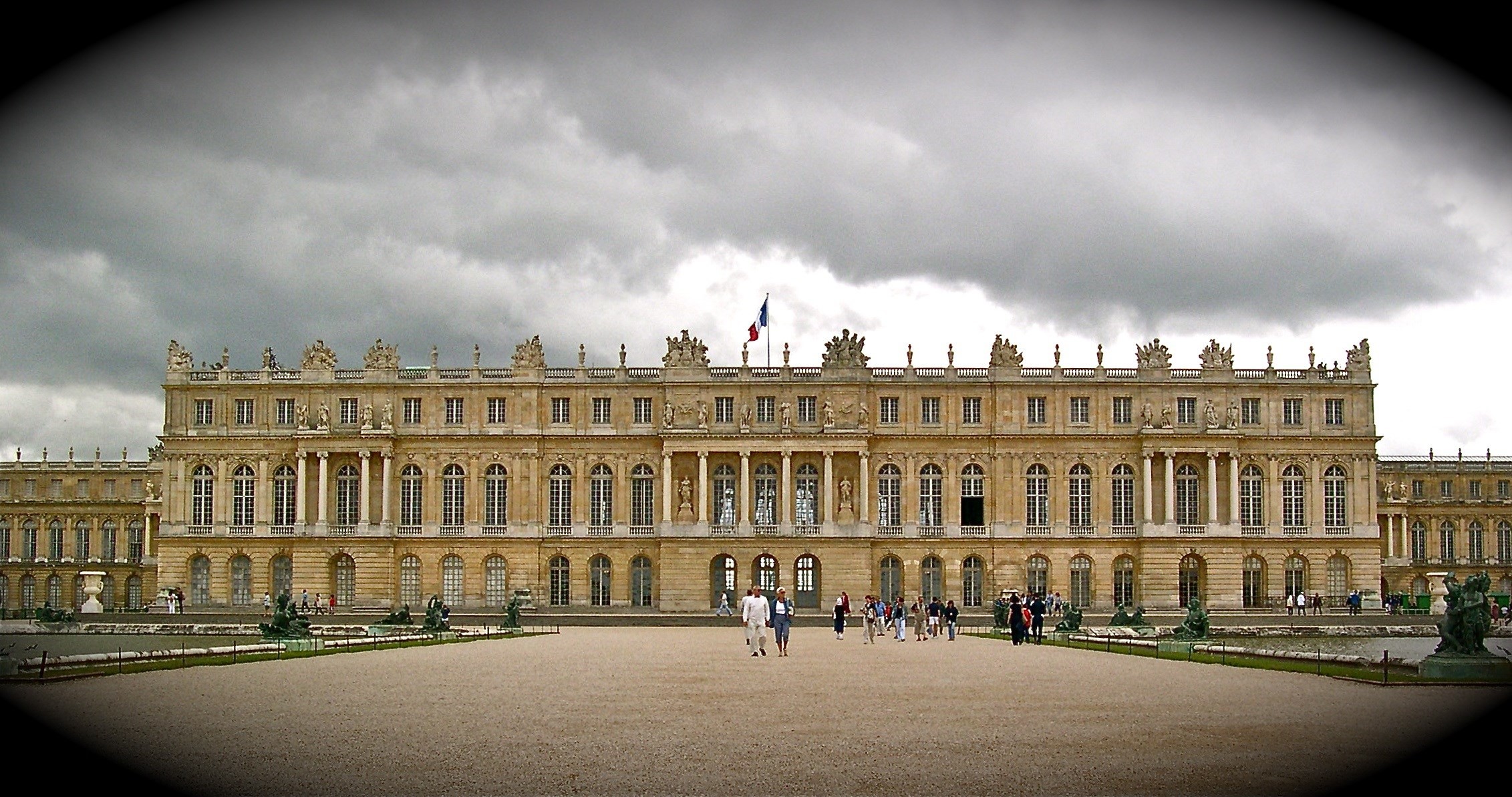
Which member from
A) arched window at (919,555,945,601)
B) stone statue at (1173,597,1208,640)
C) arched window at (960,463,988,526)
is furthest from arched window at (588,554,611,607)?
stone statue at (1173,597,1208,640)

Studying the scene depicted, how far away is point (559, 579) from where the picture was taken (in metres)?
76.4

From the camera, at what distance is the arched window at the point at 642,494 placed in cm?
7612

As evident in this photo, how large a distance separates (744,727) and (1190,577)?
190 ft

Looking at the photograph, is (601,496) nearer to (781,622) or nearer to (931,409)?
(931,409)

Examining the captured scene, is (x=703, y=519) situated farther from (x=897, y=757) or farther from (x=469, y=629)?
(x=897, y=757)

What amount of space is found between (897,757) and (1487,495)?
3515 inches

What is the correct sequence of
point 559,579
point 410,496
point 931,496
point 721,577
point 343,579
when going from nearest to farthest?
point 721,577 → point 931,496 → point 559,579 → point 343,579 → point 410,496

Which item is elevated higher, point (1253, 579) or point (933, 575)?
point (933, 575)

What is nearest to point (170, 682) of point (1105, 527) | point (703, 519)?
point (703, 519)

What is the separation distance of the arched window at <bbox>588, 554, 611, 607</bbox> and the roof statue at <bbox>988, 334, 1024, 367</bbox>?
21277 millimetres

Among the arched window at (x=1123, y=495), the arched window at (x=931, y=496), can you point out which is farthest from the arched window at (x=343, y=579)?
the arched window at (x=1123, y=495)

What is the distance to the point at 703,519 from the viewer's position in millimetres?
74500

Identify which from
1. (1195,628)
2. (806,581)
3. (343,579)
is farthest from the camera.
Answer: (343,579)

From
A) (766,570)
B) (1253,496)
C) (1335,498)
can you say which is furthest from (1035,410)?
(1335,498)
